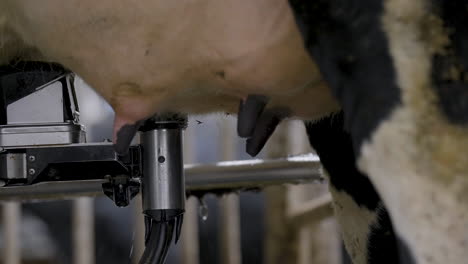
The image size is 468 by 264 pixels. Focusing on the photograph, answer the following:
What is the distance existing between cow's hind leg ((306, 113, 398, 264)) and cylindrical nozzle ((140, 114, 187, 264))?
17 cm

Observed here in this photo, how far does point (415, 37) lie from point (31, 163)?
1.71 ft

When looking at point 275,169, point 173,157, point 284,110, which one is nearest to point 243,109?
point 284,110

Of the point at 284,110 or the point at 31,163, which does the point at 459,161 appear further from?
the point at 31,163

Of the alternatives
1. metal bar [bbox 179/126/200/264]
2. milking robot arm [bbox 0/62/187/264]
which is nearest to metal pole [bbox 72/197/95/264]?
metal bar [bbox 179/126/200/264]

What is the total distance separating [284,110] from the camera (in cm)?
81

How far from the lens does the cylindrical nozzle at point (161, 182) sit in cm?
95

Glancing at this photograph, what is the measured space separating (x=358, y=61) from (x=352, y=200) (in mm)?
421

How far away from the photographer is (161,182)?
951mm

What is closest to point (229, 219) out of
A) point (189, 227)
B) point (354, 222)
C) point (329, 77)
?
point (189, 227)

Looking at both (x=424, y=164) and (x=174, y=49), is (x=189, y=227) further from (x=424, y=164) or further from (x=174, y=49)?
(x=424, y=164)

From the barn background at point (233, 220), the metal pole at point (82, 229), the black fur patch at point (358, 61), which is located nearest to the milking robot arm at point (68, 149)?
the black fur patch at point (358, 61)

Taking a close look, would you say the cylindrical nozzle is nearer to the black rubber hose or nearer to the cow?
the black rubber hose

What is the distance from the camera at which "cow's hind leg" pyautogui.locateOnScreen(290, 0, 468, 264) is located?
574 mm

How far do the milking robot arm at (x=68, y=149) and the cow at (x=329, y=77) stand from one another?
0.18 ft
